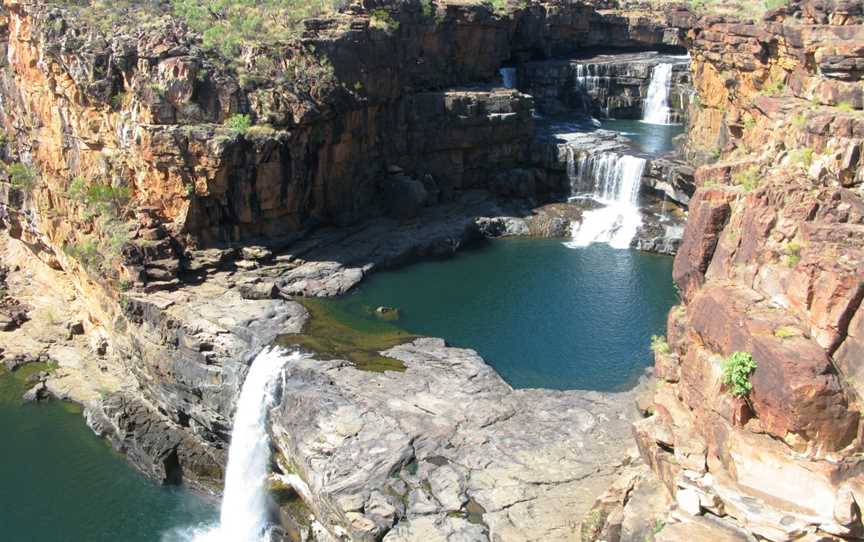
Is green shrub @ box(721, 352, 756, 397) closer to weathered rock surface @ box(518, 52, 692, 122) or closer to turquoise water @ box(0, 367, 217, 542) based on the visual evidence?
turquoise water @ box(0, 367, 217, 542)

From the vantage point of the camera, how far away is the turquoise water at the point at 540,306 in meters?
37.0

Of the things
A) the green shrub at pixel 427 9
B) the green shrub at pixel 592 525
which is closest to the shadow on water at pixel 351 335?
the green shrub at pixel 592 525

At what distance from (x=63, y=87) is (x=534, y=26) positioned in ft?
129

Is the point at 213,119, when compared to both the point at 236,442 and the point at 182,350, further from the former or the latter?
the point at 236,442

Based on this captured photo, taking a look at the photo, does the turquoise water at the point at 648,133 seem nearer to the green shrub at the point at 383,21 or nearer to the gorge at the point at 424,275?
the gorge at the point at 424,275

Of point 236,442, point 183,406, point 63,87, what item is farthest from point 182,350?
point 63,87

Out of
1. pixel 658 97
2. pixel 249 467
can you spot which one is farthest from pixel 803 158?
pixel 658 97

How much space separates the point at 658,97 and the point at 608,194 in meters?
16.0

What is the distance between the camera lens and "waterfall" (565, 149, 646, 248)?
2073 inches

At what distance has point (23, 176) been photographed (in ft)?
165

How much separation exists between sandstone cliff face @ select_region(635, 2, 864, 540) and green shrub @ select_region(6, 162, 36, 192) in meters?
39.4

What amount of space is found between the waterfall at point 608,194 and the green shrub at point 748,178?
26.0 metres

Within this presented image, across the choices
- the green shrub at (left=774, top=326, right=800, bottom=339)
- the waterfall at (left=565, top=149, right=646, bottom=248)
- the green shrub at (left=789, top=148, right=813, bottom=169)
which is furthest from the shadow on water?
the green shrub at (left=774, top=326, right=800, bottom=339)

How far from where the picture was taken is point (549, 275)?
47.2 metres
